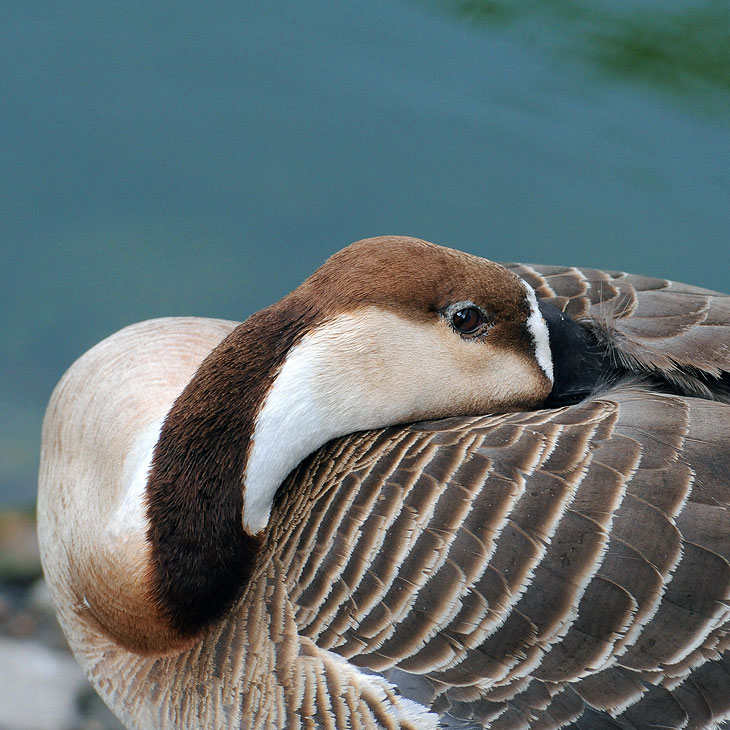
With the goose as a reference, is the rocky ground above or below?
below

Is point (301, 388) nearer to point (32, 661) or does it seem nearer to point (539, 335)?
point (539, 335)

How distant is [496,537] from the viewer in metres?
2.32

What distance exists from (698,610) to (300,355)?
111cm

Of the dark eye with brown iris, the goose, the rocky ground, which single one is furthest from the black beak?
the rocky ground

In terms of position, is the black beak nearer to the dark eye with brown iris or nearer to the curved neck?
the dark eye with brown iris

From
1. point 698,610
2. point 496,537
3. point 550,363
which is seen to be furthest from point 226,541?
point 698,610

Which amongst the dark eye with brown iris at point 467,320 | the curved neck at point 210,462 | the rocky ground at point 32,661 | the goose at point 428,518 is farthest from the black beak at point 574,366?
the rocky ground at point 32,661

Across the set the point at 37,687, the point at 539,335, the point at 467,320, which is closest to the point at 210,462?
the point at 467,320

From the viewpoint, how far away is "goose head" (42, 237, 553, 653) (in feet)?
7.97

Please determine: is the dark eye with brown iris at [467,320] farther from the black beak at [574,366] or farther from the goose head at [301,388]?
the black beak at [574,366]

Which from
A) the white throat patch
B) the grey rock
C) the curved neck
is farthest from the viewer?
the grey rock

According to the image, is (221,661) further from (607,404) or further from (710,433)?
(710,433)

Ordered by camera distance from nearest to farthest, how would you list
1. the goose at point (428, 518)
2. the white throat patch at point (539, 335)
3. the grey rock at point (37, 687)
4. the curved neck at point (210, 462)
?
1. the goose at point (428, 518)
2. the curved neck at point (210, 462)
3. the white throat patch at point (539, 335)
4. the grey rock at point (37, 687)

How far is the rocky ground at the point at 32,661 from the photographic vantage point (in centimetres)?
346
